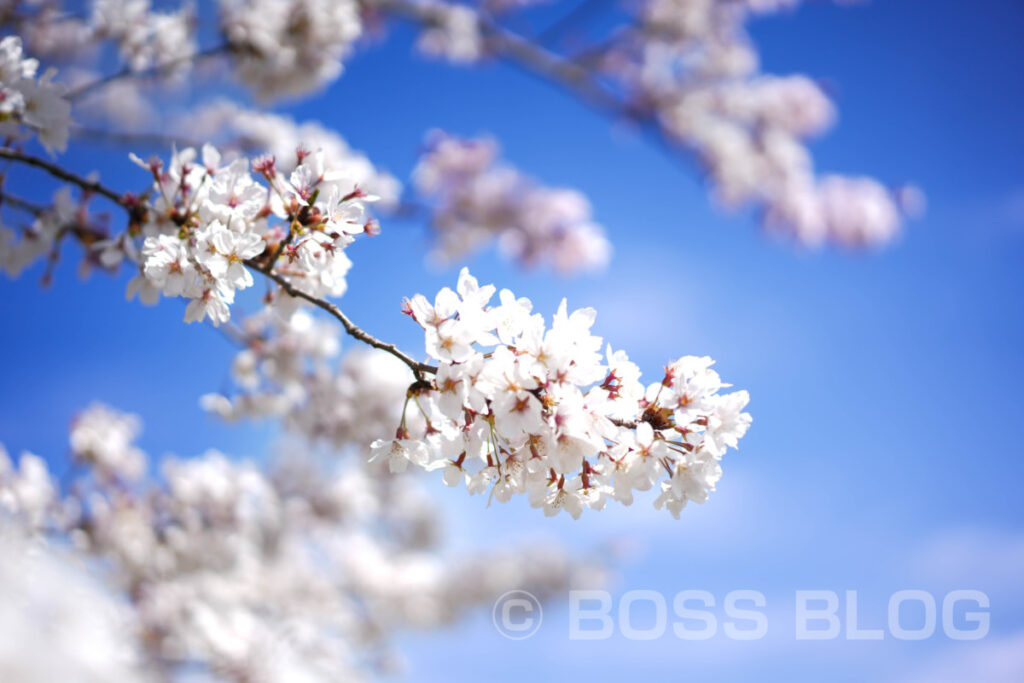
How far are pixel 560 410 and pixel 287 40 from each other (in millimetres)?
3713

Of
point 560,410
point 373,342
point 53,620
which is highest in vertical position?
point 373,342

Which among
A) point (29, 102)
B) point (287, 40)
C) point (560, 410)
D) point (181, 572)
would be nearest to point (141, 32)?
point (287, 40)

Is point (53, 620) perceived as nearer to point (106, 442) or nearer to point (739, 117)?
point (106, 442)

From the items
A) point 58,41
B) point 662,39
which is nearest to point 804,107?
point 662,39

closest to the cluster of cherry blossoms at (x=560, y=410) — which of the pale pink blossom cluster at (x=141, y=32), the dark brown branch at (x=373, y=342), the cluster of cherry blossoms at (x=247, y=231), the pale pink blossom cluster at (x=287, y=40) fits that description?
the dark brown branch at (x=373, y=342)

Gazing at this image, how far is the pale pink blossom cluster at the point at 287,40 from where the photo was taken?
11.9 feet

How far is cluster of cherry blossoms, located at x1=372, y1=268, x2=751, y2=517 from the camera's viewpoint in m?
1.30

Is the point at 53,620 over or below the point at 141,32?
below

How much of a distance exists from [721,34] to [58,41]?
22.9ft

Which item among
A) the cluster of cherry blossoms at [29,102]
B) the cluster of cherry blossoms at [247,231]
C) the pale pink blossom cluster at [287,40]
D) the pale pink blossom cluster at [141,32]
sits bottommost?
the cluster of cherry blossoms at [247,231]

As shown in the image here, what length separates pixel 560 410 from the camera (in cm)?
129

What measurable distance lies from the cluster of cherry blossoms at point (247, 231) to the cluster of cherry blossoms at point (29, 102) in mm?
508

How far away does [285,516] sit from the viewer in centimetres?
743

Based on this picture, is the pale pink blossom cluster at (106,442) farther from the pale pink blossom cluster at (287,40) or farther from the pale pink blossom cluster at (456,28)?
the pale pink blossom cluster at (456,28)
